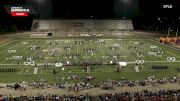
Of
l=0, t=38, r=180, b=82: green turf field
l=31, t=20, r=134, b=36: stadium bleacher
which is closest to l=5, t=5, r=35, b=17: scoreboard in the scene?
l=31, t=20, r=134, b=36: stadium bleacher

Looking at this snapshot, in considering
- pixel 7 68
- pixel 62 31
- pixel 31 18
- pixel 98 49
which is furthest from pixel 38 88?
pixel 31 18

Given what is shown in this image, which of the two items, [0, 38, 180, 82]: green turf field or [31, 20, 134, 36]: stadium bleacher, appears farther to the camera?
[31, 20, 134, 36]: stadium bleacher

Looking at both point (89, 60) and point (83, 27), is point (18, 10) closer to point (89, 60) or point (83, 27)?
point (83, 27)

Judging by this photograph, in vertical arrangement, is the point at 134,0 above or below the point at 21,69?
above

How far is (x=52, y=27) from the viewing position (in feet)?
298

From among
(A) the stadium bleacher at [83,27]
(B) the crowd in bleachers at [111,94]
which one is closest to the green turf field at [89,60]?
(B) the crowd in bleachers at [111,94]

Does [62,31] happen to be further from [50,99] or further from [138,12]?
[50,99]

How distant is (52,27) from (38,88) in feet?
202

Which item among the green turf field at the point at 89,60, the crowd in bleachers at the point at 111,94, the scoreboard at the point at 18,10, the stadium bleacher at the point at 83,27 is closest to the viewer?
the crowd in bleachers at the point at 111,94

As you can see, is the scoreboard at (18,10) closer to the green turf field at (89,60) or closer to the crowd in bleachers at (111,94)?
the green turf field at (89,60)

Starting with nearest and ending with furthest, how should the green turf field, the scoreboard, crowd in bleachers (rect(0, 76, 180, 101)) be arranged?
crowd in bleachers (rect(0, 76, 180, 101))
the green turf field
the scoreboard

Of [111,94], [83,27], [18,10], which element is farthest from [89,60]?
[18,10]

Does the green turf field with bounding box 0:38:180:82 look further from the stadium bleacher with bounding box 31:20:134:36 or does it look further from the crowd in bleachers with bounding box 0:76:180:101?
the stadium bleacher with bounding box 31:20:134:36

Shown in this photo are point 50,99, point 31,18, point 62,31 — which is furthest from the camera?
point 31,18
